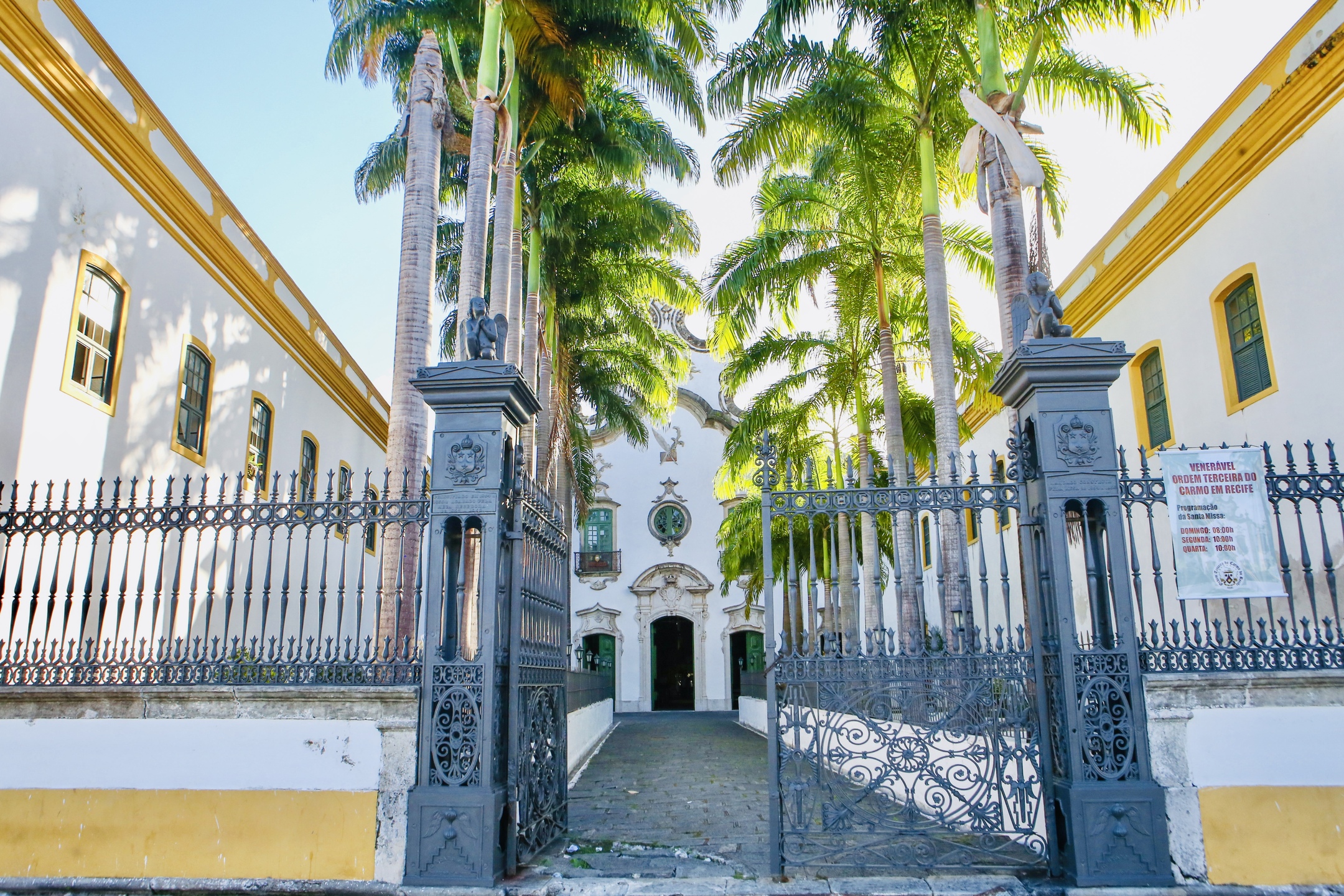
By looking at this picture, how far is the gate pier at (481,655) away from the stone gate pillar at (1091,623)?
A: 130 inches

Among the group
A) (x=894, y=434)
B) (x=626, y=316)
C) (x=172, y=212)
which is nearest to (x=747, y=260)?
(x=894, y=434)

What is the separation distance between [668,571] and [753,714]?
31.6 ft

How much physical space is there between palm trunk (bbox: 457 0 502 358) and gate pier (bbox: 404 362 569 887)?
385 centimetres

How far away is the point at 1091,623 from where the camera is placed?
569 centimetres

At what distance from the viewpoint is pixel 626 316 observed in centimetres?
2012

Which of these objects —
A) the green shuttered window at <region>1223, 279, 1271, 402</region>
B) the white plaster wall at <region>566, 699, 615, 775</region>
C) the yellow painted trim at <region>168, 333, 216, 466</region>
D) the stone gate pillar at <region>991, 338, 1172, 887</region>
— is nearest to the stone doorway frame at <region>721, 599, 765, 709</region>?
the white plaster wall at <region>566, 699, 615, 775</region>

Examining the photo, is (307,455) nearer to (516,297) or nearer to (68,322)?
(516,297)

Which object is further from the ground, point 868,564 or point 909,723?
point 868,564

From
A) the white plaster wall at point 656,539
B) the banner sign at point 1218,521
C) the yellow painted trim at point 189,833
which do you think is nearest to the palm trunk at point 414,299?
the yellow painted trim at point 189,833

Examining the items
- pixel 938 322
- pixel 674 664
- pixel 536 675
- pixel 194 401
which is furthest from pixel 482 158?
pixel 674 664

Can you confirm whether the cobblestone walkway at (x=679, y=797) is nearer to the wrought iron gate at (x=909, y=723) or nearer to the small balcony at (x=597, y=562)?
the wrought iron gate at (x=909, y=723)

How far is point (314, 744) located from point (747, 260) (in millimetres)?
10553

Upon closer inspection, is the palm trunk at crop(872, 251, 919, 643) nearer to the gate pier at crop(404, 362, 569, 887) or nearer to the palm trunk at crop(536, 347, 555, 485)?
the palm trunk at crop(536, 347, 555, 485)

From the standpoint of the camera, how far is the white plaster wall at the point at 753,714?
18.3 meters
